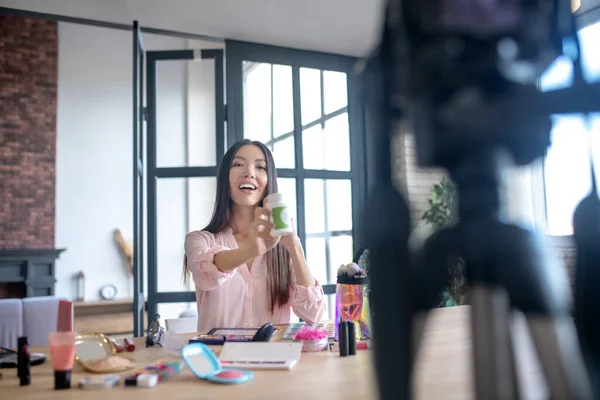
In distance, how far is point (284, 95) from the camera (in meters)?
3.25

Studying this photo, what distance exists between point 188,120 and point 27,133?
2.04 m

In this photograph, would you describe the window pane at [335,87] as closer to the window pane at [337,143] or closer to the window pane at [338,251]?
the window pane at [337,143]

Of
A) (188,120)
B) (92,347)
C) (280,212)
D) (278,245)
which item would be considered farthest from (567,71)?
(188,120)

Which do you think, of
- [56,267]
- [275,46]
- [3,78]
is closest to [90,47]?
[3,78]

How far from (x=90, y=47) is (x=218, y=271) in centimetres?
601

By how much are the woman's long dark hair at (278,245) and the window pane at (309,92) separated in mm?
1324

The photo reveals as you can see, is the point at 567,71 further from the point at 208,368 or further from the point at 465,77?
the point at 208,368

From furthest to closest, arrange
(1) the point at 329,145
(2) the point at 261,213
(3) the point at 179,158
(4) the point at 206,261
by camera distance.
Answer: (3) the point at 179,158
(1) the point at 329,145
(4) the point at 206,261
(2) the point at 261,213

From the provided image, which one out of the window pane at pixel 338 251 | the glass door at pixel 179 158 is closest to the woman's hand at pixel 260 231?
the glass door at pixel 179 158

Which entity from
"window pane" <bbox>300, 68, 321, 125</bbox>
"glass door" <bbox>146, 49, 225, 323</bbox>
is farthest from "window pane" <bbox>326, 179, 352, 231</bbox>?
"glass door" <bbox>146, 49, 225, 323</bbox>

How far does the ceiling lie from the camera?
2496 millimetres

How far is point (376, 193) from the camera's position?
0.94 ft

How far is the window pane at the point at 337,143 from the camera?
10.2ft

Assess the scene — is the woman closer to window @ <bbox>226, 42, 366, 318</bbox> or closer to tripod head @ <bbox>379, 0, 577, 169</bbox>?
window @ <bbox>226, 42, 366, 318</bbox>
